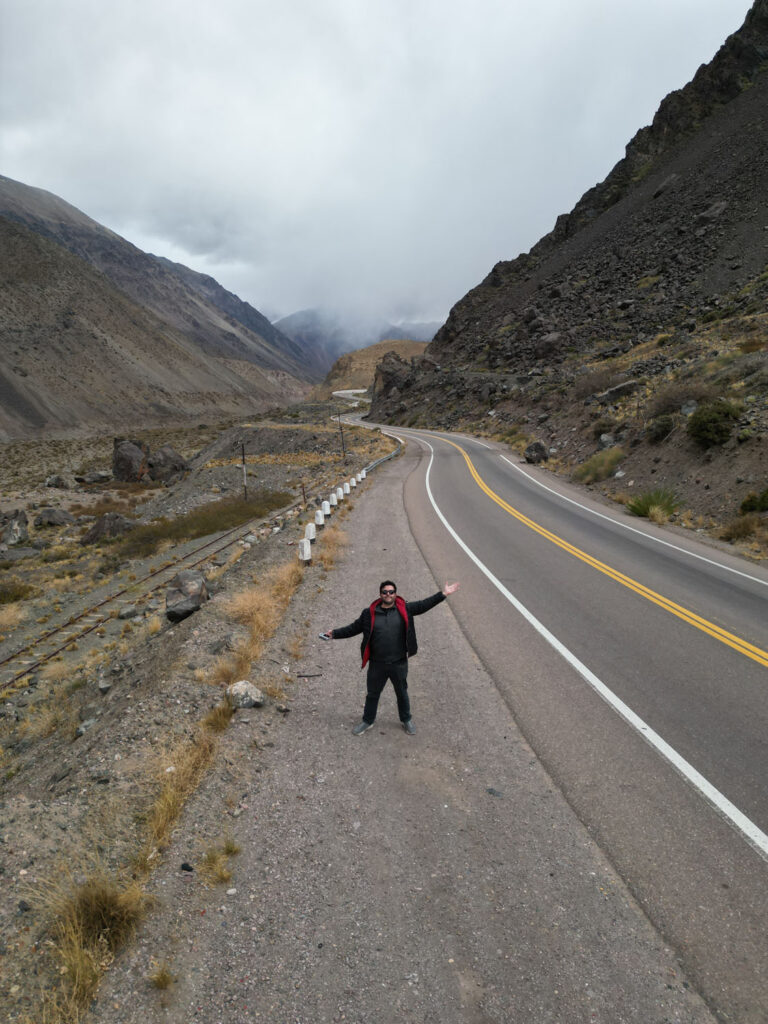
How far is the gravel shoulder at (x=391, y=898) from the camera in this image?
2.97m

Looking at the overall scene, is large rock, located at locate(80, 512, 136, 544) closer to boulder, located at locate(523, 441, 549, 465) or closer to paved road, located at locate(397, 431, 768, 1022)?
paved road, located at locate(397, 431, 768, 1022)

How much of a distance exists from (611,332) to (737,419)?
108 feet

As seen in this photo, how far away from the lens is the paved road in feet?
11.5

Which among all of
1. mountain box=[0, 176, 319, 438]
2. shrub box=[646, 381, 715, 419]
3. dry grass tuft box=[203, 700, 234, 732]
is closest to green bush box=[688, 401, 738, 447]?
shrub box=[646, 381, 715, 419]

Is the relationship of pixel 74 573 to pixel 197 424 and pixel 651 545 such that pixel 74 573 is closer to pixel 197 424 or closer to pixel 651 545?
pixel 651 545

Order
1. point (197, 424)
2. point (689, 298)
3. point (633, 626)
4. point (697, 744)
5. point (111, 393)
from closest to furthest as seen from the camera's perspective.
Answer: point (697, 744) < point (633, 626) < point (689, 298) < point (111, 393) < point (197, 424)

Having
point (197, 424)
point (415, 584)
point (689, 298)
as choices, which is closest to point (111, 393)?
point (197, 424)

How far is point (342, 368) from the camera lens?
16538 centimetres

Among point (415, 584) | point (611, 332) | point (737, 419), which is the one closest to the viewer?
point (415, 584)

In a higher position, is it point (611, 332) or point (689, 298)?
point (689, 298)

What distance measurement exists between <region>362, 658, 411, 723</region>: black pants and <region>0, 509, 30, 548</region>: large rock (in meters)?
25.2

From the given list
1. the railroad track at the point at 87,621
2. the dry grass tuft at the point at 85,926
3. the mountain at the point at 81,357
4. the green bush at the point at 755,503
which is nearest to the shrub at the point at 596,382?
the green bush at the point at 755,503

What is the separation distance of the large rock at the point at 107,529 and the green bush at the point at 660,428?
24.2 meters

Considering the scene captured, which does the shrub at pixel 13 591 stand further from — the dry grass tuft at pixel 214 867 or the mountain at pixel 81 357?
the mountain at pixel 81 357
